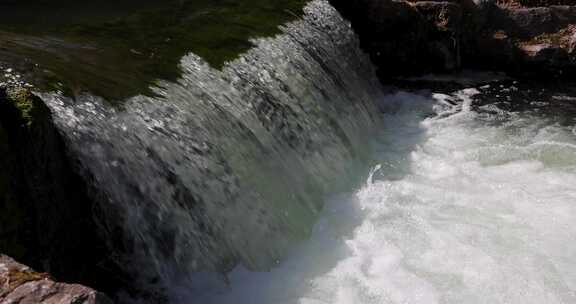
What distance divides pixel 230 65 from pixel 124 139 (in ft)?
8.84

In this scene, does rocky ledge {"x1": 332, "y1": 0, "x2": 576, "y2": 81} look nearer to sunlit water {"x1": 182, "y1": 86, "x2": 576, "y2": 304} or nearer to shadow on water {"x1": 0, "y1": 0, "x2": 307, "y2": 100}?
shadow on water {"x1": 0, "y1": 0, "x2": 307, "y2": 100}

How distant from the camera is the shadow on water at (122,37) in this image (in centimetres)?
516

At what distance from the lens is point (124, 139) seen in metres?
4.52

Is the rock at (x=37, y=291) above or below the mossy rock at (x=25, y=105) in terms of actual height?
below

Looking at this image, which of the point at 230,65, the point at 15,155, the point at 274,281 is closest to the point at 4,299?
the point at 15,155

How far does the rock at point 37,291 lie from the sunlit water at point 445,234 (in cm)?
179

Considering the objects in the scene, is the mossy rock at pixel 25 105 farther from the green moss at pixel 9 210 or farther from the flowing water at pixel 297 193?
the flowing water at pixel 297 193

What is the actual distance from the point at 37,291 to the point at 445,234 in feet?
13.5

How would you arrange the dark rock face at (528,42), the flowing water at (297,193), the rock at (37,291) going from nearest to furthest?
the rock at (37,291) < the flowing water at (297,193) < the dark rock face at (528,42)

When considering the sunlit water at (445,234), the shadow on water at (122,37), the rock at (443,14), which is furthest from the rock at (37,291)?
the rock at (443,14)

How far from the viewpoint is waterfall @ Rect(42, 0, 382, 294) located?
13.6ft

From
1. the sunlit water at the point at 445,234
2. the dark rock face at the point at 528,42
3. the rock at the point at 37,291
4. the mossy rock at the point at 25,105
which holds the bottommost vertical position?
the sunlit water at the point at 445,234

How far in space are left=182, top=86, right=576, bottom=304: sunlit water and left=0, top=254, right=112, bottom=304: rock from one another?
179 centimetres

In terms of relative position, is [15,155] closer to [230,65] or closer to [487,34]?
[230,65]
